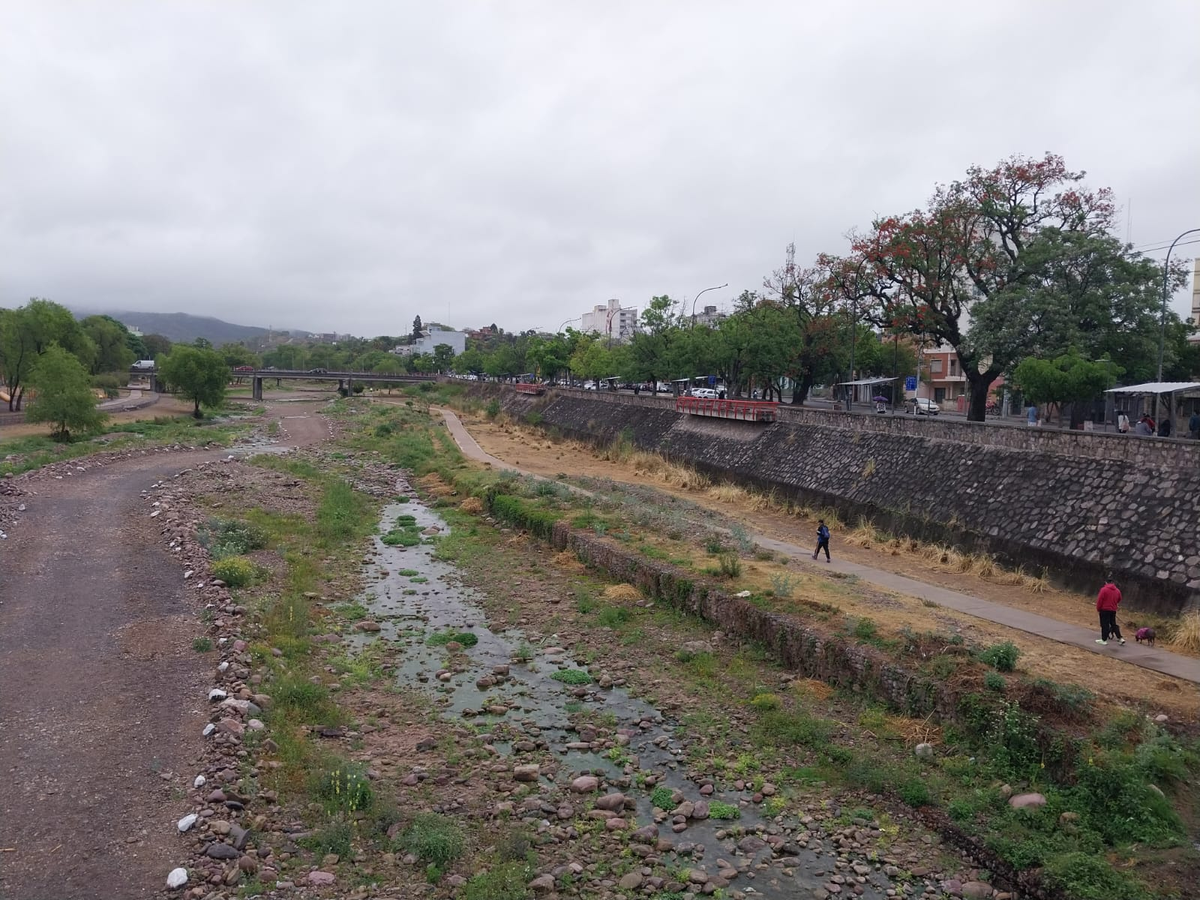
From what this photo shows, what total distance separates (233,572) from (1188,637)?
67.4 ft

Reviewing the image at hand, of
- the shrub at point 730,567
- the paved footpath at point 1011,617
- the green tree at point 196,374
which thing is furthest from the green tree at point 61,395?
the shrub at point 730,567

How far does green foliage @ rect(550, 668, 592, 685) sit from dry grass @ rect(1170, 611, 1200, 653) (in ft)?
37.6

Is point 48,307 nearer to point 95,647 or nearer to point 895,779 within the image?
point 95,647

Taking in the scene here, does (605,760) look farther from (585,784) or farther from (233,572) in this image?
(233,572)

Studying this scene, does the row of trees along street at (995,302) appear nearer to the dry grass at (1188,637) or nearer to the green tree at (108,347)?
the dry grass at (1188,637)

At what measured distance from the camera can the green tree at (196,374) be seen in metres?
71.1

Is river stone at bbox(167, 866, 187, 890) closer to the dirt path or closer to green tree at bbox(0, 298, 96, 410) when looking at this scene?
the dirt path

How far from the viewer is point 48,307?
67.6 m

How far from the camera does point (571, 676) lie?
1555 cm

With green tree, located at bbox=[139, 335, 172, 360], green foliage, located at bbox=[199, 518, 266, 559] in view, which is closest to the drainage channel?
green foliage, located at bbox=[199, 518, 266, 559]

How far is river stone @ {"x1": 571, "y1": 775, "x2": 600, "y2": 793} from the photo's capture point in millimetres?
11232

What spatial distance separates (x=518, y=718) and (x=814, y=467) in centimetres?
2346

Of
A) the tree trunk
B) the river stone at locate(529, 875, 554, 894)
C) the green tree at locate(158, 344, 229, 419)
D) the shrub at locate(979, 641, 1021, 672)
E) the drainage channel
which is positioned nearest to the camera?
the river stone at locate(529, 875, 554, 894)

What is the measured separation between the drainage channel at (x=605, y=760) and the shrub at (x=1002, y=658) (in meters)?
4.85
